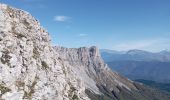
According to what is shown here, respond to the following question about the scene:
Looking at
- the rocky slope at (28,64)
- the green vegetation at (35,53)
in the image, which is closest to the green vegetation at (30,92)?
the rocky slope at (28,64)

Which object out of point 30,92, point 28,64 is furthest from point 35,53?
point 30,92

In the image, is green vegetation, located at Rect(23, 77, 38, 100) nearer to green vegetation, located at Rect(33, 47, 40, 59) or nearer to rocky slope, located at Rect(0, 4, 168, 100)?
rocky slope, located at Rect(0, 4, 168, 100)

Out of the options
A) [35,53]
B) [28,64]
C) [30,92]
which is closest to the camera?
[30,92]

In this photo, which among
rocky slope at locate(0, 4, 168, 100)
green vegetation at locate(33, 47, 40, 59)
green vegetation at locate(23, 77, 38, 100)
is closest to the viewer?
rocky slope at locate(0, 4, 168, 100)

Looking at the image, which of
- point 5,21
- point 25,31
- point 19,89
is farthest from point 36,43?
point 19,89

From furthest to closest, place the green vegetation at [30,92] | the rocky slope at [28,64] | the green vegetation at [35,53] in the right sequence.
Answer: the green vegetation at [35,53]
the green vegetation at [30,92]
the rocky slope at [28,64]

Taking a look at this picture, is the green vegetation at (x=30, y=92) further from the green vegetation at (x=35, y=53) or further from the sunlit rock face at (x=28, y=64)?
the green vegetation at (x=35, y=53)

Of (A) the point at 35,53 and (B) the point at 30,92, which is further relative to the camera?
(A) the point at 35,53

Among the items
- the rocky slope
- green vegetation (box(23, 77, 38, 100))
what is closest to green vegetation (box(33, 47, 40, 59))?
the rocky slope

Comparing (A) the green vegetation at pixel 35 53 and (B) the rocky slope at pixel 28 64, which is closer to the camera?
(B) the rocky slope at pixel 28 64

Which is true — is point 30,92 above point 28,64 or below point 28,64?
below

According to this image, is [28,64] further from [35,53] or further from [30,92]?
[30,92]

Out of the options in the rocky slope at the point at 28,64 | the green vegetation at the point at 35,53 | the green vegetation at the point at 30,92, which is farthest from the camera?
the green vegetation at the point at 35,53

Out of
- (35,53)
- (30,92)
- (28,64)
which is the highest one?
(35,53)
